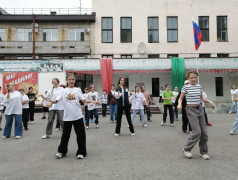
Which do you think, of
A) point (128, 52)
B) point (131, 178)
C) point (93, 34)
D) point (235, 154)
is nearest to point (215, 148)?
point (235, 154)

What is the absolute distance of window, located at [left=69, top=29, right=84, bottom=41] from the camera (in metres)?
20.7

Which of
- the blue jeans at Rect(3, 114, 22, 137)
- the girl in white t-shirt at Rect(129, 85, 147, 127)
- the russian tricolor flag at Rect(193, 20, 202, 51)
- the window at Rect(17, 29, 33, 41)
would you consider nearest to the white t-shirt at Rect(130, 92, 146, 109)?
the girl in white t-shirt at Rect(129, 85, 147, 127)

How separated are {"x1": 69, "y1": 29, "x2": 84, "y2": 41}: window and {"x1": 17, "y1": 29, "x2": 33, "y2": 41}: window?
14.2 feet

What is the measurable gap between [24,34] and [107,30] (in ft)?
29.5

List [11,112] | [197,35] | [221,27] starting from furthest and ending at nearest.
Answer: [221,27] < [197,35] < [11,112]

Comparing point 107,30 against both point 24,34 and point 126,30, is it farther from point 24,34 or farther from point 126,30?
point 24,34

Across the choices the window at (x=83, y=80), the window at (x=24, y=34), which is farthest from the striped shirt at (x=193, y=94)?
the window at (x=24, y=34)

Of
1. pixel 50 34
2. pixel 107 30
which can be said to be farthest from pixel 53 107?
pixel 50 34

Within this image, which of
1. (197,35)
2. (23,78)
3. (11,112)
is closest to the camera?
(11,112)

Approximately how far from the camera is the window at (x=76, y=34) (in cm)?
2070

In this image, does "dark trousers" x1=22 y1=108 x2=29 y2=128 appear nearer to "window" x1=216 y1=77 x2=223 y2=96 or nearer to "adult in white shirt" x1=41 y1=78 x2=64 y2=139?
"adult in white shirt" x1=41 y1=78 x2=64 y2=139

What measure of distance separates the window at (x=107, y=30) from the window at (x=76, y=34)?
2.39 meters

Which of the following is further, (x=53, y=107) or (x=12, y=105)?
(x=53, y=107)

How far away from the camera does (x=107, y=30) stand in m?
20.6
